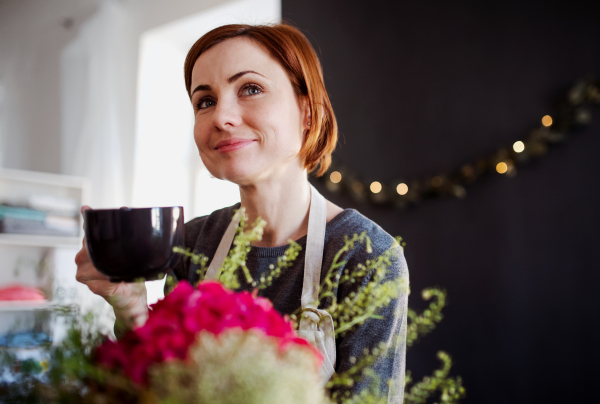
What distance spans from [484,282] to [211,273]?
1.67 m

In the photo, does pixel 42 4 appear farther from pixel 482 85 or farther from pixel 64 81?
pixel 482 85

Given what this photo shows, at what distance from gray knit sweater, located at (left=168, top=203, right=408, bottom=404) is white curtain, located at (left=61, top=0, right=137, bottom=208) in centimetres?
277

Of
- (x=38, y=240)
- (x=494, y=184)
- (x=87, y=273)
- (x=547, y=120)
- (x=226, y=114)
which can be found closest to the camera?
(x=87, y=273)

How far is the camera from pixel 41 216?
316cm

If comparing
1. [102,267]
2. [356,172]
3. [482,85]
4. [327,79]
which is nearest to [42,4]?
[327,79]

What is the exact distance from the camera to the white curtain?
3.80m

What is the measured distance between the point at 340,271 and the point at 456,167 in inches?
66.5

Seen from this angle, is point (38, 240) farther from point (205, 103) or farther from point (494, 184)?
point (494, 184)

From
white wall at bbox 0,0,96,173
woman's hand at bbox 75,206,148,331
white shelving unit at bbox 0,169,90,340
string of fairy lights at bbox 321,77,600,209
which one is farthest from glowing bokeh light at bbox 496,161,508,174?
white wall at bbox 0,0,96,173

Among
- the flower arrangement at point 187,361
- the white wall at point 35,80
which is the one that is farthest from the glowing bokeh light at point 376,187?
the white wall at point 35,80

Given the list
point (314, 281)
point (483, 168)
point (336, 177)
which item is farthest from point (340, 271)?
point (336, 177)

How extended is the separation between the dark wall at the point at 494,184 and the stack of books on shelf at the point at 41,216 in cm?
199

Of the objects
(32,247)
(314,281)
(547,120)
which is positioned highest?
(547,120)

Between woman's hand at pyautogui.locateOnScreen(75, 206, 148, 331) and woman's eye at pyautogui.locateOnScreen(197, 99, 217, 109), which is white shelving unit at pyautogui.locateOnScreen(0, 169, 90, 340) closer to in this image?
woman's eye at pyautogui.locateOnScreen(197, 99, 217, 109)
